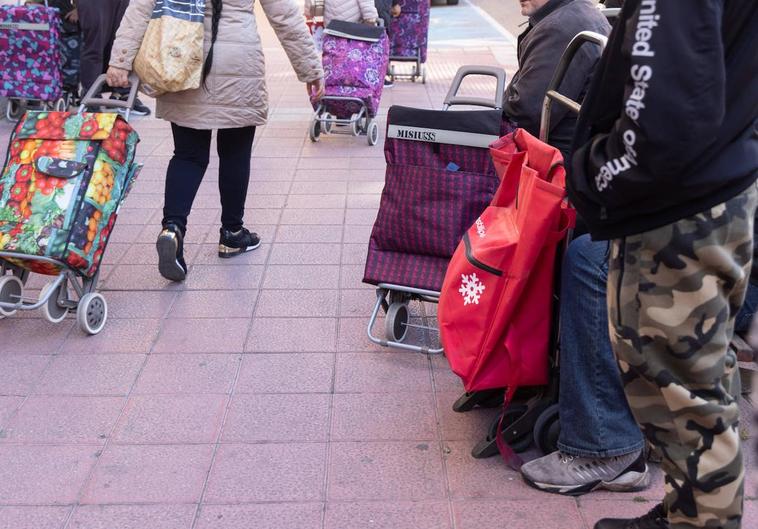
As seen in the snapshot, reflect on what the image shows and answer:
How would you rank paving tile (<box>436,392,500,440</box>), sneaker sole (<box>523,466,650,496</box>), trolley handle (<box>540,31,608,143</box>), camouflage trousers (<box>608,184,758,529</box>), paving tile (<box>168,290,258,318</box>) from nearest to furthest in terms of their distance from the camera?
camouflage trousers (<box>608,184,758,529</box>) < trolley handle (<box>540,31,608,143</box>) < sneaker sole (<box>523,466,650,496</box>) < paving tile (<box>436,392,500,440</box>) < paving tile (<box>168,290,258,318</box>)

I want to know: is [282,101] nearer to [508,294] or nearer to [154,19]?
[154,19]

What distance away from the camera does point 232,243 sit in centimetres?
522

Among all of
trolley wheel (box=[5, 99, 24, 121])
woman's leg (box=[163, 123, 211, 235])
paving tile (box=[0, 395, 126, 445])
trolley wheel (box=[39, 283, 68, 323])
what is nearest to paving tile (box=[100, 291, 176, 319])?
trolley wheel (box=[39, 283, 68, 323])

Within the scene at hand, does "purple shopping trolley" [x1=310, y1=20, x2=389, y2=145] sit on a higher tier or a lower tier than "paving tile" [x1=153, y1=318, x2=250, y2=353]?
lower

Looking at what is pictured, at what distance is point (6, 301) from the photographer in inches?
168

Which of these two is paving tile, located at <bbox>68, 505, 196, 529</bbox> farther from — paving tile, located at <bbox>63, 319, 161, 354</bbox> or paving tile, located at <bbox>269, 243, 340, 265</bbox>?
paving tile, located at <bbox>269, 243, 340, 265</bbox>

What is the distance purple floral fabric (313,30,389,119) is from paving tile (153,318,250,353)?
4.04m

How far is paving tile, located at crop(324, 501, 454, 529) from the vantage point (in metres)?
2.88

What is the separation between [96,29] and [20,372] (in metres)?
5.00

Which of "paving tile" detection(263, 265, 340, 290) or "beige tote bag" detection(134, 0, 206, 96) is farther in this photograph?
"paving tile" detection(263, 265, 340, 290)

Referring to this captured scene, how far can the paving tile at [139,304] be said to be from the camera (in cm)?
448

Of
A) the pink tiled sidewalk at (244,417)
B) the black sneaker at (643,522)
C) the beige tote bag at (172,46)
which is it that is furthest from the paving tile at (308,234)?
the black sneaker at (643,522)

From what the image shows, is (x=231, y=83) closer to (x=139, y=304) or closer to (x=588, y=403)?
(x=139, y=304)

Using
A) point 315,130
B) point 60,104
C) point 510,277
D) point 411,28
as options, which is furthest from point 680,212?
point 411,28
